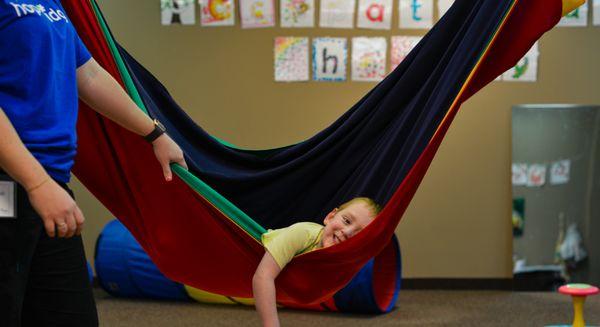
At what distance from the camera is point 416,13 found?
Result: 4008mm

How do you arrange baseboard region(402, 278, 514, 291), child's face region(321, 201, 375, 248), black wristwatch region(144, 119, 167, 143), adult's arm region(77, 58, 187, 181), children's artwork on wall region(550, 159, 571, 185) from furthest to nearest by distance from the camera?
baseboard region(402, 278, 514, 291)
children's artwork on wall region(550, 159, 571, 185)
child's face region(321, 201, 375, 248)
black wristwatch region(144, 119, 167, 143)
adult's arm region(77, 58, 187, 181)

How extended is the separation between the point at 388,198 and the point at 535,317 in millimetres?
1737

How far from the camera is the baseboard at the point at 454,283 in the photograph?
4.11m

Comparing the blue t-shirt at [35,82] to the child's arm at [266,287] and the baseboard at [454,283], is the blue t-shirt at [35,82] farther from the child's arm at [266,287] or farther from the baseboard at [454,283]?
the baseboard at [454,283]

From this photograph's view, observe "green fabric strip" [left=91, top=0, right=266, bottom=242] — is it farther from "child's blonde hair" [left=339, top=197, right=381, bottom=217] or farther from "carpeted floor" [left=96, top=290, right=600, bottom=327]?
"carpeted floor" [left=96, top=290, right=600, bottom=327]

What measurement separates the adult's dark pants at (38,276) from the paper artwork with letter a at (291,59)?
9.62 feet

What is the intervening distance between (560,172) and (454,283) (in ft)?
2.84

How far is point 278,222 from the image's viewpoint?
2197 mm

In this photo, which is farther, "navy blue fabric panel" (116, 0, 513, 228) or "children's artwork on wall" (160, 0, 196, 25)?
"children's artwork on wall" (160, 0, 196, 25)

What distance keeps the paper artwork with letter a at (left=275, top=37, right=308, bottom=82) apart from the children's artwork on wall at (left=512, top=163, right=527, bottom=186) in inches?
50.5

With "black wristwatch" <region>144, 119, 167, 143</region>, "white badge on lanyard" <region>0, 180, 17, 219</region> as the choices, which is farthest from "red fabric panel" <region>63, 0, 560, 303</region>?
"white badge on lanyard" <region>0, 180, 17, 219</region>

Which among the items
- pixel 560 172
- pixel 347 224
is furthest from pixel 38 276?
pixel 560 172

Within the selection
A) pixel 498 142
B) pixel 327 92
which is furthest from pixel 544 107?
pixel 327 92

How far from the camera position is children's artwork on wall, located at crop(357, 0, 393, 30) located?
13.1 feet
